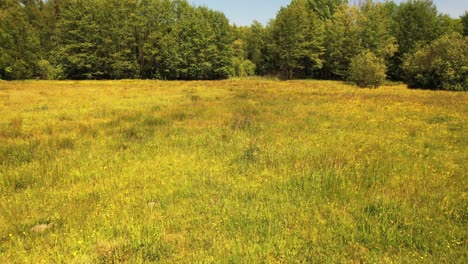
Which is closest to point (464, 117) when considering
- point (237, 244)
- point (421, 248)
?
point (421, 248)

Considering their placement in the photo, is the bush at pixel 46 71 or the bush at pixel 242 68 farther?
the bush at pixel 242 68

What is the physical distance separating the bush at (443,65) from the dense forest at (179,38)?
1056cm

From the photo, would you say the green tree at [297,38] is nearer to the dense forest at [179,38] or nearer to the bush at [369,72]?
the dense forest at [179,38]

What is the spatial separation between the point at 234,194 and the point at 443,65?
44271 mm

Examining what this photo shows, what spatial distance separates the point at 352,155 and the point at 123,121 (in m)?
11.0

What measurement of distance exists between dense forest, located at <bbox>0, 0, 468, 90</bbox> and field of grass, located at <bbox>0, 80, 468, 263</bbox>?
5127 cm

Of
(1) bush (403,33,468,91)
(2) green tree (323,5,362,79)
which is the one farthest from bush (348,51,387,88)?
(2) green tree (323,5,362,79)

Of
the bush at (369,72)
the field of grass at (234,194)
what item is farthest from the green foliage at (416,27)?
the field of grass at (234,194)

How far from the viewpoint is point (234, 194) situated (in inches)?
252

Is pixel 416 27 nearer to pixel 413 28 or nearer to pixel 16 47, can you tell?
pixel 413 28

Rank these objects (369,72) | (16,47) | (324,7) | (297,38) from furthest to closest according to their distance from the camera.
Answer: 1. (324,7)
2. (297,38)
3. (16,47)
4. (369,72)

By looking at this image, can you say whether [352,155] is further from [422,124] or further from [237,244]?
[422,124]

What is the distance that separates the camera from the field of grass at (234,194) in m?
4.58

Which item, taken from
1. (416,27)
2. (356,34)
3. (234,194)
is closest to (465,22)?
(416,27)
